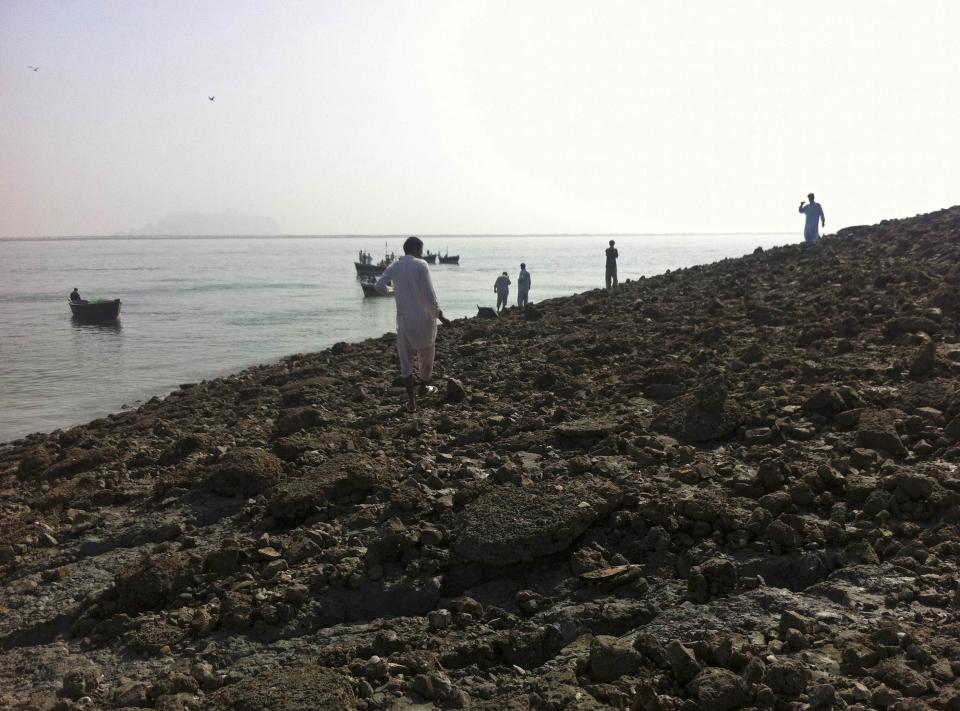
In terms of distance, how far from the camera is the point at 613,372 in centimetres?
797

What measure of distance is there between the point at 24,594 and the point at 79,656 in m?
0.99

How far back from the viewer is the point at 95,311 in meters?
31.1

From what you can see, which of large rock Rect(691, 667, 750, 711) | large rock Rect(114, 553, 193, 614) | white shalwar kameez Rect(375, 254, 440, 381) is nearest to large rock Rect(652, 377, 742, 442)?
white shalwar kameez Rect(375, 254, 440, 381)

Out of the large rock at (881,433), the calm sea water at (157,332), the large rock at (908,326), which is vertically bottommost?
the calm sea water at (157,332)

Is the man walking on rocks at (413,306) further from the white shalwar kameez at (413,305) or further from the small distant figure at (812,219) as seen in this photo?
the small distant figure at (812,219)

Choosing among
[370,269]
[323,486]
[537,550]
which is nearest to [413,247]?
[323,486]

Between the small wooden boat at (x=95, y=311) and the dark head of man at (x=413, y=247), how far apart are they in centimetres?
2842

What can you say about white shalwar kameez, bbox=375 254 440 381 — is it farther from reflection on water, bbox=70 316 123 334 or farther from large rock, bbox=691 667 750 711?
reflection on water, bbox=70 316 123 334

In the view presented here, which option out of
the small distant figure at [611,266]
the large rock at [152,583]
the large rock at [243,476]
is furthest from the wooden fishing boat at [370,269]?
the large rock at [152,583]

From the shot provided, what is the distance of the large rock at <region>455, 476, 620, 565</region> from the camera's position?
3.97 metres

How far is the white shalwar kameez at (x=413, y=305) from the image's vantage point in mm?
6961

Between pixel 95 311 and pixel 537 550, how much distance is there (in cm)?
3186

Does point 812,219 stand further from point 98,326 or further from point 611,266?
point 98,326

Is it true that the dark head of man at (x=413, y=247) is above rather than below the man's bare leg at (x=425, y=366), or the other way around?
above
